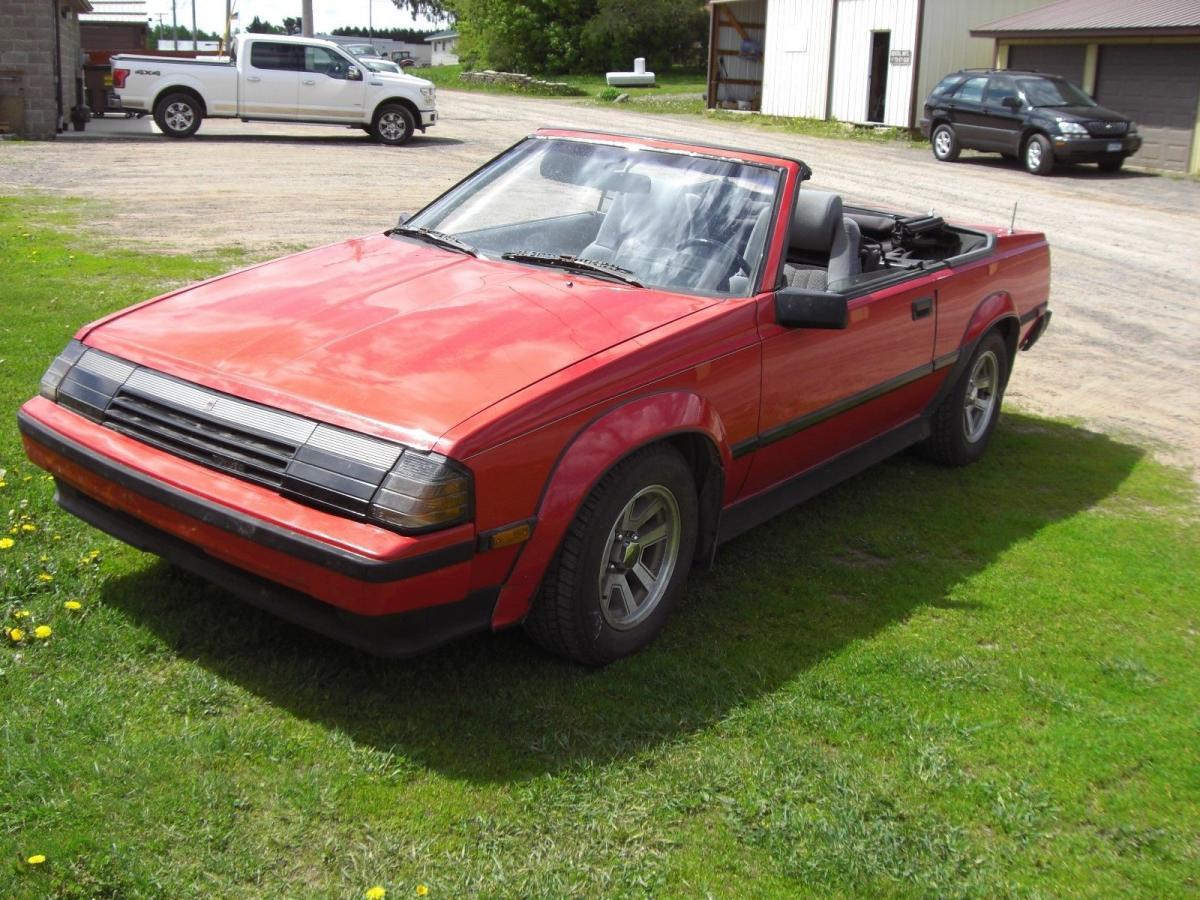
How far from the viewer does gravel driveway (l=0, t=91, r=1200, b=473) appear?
8.73 m

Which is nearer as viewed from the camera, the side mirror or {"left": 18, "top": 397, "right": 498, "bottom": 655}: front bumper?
{"left": 18, "top": 397, "right": 498, "bottom": 655}: front bumper

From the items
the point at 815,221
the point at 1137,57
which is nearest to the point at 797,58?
the point at 1137,57

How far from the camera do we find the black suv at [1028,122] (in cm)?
2183

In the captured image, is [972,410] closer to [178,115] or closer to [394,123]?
[394,123]

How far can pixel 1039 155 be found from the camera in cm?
2202

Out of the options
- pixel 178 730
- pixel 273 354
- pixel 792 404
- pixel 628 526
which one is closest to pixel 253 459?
pixel 273 354

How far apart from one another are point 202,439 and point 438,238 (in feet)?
5.70

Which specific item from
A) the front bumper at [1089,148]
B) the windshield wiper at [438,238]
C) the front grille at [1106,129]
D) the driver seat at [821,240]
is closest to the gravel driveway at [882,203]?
the front bumper at [1089,148]

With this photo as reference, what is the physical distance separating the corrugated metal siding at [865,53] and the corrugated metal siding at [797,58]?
18.6 inches

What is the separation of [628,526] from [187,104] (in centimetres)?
2149

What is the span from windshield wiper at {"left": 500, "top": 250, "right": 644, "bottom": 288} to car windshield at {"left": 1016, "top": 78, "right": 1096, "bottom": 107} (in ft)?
65.9

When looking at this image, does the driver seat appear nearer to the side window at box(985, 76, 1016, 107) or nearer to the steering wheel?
the steering wheel

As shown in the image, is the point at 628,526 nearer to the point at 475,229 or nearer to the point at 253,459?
the point at 253,459

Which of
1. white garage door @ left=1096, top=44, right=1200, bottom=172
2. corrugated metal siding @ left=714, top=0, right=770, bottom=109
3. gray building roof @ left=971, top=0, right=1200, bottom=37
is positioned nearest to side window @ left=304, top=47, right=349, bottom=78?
gray building roof @ left=971, top=0, right=1200, bottom=37
